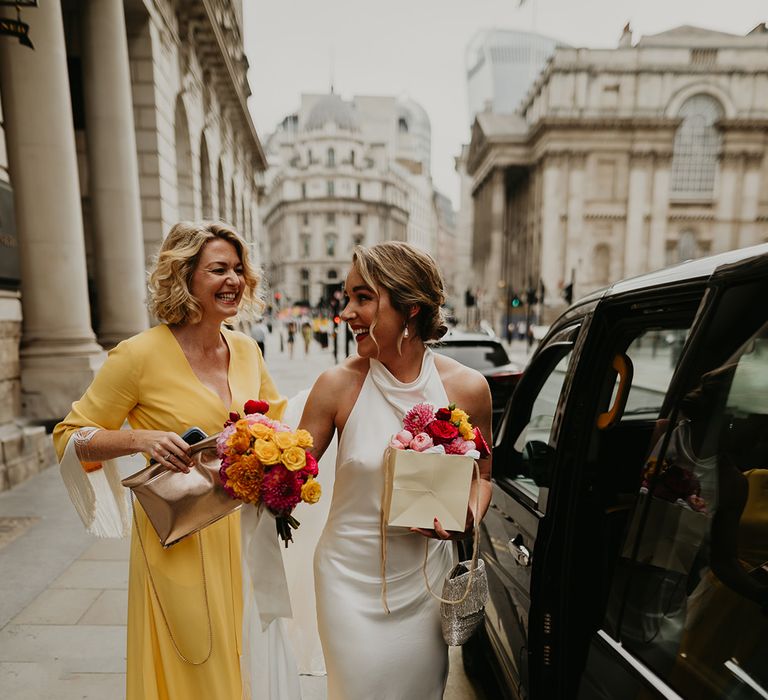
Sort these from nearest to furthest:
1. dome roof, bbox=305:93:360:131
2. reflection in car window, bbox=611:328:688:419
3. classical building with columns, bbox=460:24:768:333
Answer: reflection in car window, bbox=611:328:688:419 → classical building with columns, bbox=460:24:768:333 → dome roof, bbox=305:93:360:131

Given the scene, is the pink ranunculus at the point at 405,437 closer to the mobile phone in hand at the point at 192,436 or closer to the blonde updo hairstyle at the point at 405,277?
the blonde updo hairstyle at the point at 405,277

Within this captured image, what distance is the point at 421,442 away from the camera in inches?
63.6

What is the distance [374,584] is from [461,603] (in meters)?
0.30

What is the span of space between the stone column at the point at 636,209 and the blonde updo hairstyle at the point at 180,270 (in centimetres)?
5657

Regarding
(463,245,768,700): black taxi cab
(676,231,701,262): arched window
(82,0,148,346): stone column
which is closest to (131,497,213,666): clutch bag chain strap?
(463,245,768,700): black taxi cab

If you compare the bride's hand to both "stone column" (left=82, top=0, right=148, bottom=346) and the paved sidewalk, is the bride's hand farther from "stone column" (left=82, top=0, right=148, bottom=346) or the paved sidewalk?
"stone column" (left=82, top=0, right=148, bottom=346)

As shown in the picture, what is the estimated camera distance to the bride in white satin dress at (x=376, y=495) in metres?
1.81

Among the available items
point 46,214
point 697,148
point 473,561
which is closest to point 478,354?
point 46,214

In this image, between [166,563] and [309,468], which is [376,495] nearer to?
[309,468]

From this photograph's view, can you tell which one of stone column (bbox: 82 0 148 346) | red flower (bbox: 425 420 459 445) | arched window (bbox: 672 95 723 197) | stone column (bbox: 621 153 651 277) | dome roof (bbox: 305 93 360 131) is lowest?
red flower (bbox: 425 420 459 445)

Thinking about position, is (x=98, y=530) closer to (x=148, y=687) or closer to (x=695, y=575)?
(x=148, y=687)

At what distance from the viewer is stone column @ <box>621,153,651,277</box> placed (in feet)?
174

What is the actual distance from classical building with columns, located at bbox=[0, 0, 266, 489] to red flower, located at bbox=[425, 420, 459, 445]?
1992 millimetres

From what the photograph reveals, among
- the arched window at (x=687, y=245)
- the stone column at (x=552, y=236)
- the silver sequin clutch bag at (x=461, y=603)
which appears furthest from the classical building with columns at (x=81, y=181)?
the arched window at (x=687, y=245)
